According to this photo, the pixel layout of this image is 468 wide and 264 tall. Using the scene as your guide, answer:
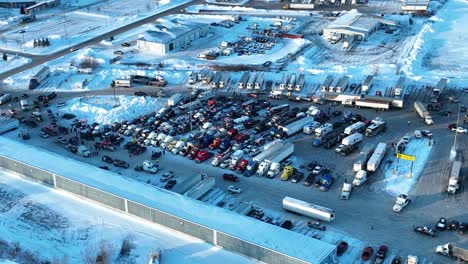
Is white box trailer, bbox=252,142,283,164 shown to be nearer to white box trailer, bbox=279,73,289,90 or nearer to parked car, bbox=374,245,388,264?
parked car, bbox=374,245,388,264

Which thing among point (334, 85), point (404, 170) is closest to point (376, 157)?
point (404, 170)

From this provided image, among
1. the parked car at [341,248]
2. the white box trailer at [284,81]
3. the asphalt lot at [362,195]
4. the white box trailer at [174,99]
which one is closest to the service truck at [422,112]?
the asphalt lot at [362,195]

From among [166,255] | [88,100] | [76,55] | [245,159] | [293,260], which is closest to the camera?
[293,260]

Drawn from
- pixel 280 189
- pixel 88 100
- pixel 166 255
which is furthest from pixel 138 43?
pixel 166 255

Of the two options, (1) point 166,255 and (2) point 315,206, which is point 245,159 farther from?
(1) point 166,255

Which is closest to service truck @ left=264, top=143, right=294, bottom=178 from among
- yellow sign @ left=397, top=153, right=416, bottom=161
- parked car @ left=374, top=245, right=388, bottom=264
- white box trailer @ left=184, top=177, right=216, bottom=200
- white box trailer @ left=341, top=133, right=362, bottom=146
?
white box trailer @ left=341, top=133, right=362, bottom=146

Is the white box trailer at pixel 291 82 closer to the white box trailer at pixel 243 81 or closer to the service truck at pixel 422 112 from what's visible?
the white box trailer at pixel 243 81

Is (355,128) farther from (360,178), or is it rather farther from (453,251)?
(453,251)
